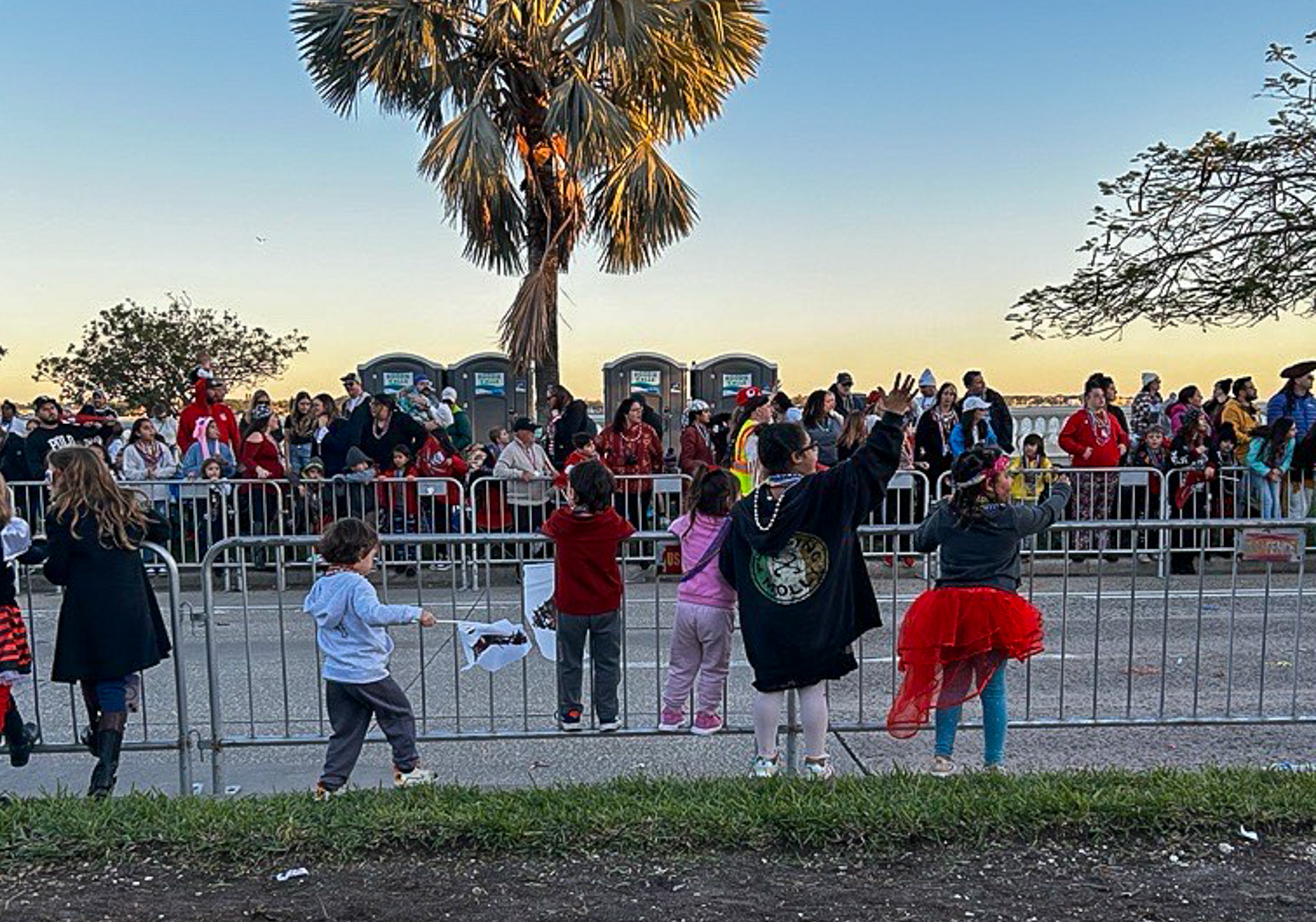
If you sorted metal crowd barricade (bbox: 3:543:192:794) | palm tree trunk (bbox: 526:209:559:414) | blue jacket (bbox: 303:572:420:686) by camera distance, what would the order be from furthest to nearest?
palm tree trunk (bbox: 526:209:559:414)
metal crowd barricade (bbox: 3:543:192:794)
blue jacket (bbox: 303:572:420:686)

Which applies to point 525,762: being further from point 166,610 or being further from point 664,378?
point 664,378

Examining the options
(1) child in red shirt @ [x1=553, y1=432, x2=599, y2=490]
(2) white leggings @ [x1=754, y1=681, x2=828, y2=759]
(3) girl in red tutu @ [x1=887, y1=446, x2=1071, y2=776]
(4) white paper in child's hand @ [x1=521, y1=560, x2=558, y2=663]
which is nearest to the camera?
(2) white leggings @ [x1=754, y1=681, x2=828, y2=759]

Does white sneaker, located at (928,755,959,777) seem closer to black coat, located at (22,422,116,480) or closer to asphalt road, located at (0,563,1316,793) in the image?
asphalt road, located at (0,563,1316,793)

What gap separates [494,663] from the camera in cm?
567

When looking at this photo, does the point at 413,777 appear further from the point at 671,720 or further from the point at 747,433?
the point at 747,433

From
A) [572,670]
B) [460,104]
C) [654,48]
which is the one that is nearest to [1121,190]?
[654,48]

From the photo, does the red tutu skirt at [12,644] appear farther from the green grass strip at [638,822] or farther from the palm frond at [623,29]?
the palm frond at [623,29]

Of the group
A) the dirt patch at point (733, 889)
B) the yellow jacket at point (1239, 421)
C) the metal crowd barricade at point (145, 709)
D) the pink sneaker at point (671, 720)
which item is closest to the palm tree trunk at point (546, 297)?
the metal crowd barricade at point (145, 709)

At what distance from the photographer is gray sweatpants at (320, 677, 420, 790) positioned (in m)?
5.08

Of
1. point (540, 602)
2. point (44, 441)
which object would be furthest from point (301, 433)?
point (540, 602)

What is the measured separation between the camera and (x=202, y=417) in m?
13.4

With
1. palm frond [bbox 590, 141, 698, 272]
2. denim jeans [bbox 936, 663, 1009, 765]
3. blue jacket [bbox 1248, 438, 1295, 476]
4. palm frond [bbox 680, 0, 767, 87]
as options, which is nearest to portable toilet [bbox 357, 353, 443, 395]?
palm frond [bbox 590, 141, 698, 272]

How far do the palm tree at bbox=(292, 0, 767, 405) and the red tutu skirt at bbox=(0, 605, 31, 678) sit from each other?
1148 centimetres

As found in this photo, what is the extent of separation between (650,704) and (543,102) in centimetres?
1157
